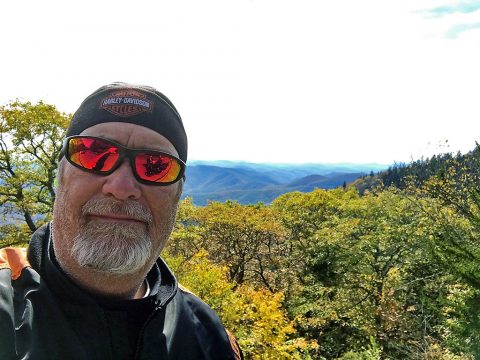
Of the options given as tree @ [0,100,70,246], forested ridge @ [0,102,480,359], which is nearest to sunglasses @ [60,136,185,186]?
forested ridge @ [0,102,480,359]

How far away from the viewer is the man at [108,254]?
1754 mm

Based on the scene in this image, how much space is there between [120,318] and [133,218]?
563mm

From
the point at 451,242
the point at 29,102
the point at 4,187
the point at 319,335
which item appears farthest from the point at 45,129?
the point at 319,335

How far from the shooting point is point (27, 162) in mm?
19391

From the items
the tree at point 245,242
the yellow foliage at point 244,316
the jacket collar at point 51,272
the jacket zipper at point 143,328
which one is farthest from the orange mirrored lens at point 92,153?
the tree at point 245,242

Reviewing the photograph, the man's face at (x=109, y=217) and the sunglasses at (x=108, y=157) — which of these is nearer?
the man's face at (x=109, y=217)

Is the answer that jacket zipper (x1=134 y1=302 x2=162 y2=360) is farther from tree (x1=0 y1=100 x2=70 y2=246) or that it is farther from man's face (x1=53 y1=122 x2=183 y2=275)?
tree (x1=0 y1=100 x2=70 y2=246)

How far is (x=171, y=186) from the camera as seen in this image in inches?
89.0

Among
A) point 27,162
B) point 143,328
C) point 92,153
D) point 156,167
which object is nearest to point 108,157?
point 92,153

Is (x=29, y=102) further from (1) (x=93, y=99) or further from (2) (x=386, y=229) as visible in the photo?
(2) (x=386, y=229)

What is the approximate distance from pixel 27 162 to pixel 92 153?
20.4 m

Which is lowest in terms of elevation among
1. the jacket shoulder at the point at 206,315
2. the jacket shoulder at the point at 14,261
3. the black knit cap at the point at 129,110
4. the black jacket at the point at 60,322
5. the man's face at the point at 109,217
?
the jacket shoulder at the point at 206,315

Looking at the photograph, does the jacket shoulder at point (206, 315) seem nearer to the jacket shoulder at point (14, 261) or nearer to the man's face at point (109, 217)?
the man's face at point (109, 217)

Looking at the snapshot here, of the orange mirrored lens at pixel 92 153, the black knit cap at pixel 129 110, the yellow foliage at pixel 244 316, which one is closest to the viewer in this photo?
the orange mirrored lens at pixel 92 153
